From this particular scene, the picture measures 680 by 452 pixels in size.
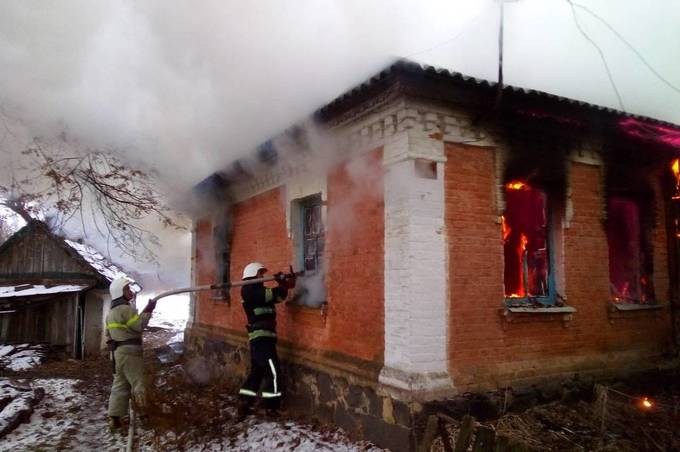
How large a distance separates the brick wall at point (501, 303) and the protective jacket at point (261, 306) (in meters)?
2.73

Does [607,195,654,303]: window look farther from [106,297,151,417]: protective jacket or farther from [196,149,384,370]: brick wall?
[106,297,151,417]: protective jacket

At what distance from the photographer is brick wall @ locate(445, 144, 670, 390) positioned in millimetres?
6141

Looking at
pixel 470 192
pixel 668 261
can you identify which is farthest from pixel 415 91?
pixel 668 261

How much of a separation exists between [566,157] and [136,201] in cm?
670

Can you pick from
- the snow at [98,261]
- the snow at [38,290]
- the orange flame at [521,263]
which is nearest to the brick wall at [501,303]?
the orange flame at [521,263]

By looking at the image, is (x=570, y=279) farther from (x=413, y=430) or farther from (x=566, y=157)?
(x=413, y=430)

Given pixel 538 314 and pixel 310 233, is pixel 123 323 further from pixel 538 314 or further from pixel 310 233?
pixel 538 314

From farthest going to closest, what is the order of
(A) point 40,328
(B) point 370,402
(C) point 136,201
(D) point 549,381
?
1. (A) point 40,328
2. (C) point 136,201
3. (D) point 549,381
4. (B) point 370,402

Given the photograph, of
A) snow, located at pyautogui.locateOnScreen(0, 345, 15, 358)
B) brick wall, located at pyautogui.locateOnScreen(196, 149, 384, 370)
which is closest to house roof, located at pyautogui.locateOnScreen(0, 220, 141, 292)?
snow, located at pyautogui.locateOnScreen(0, 345, 15, 358)

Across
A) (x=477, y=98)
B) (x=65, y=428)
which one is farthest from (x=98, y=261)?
(x=477, y=98)

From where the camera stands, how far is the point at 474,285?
625cm

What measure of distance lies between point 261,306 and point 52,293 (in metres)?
10.5

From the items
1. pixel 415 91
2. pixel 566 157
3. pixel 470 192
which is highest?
pixel 415 91

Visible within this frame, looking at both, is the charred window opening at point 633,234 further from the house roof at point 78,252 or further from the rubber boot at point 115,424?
the house roof at point 78,252
